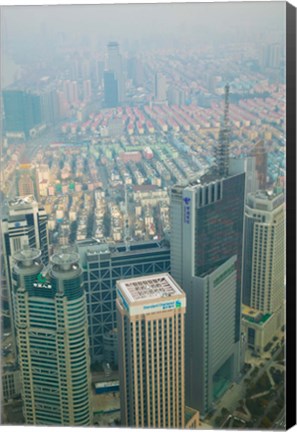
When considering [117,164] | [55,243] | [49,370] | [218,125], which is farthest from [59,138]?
[49,370]

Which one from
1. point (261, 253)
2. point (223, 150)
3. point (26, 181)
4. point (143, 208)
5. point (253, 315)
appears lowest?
point (253, 315)

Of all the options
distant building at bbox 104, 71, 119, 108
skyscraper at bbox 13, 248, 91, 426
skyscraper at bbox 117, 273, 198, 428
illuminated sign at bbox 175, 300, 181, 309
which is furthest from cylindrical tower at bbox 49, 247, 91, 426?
distant building at bbox 104, 71, 119, 108

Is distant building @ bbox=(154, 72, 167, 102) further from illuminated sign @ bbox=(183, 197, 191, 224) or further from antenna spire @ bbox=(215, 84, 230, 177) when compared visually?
illuminated sign @ bbox=(183, 197, 191, 224)

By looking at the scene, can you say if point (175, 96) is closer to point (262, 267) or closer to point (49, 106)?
point (49, 106)

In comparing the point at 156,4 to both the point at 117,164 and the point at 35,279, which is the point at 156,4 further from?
the point at 35,279

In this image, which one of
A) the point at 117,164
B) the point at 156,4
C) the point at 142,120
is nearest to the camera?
the point at 156,4

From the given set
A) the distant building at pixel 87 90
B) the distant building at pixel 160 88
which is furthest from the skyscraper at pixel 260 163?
the distant building at pixel 87 90

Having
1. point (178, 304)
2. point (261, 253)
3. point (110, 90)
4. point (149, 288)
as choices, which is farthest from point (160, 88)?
point (261, 253)
